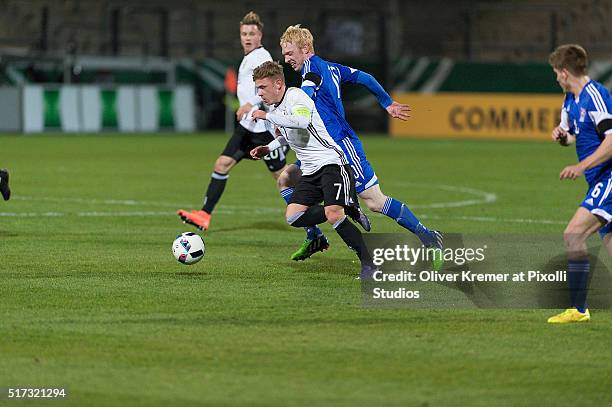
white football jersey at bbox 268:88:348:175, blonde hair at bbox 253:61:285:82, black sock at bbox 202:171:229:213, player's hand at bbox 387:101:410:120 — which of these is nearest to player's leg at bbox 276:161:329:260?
white football jersey at bbox 268:88:348:175

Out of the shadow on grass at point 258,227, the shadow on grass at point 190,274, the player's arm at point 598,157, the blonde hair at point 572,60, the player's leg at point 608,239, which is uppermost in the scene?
the blonde hair at point 572,60

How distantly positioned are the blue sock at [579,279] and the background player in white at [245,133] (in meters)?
5.50

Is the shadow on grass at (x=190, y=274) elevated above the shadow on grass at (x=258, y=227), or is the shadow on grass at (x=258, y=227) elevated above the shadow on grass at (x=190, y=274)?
the shadow on grass at (x=190, y=274)

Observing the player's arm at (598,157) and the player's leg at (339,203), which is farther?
the player's leg at (339,203)

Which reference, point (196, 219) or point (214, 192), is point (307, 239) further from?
point (214, 192)

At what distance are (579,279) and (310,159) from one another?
270 centimetres

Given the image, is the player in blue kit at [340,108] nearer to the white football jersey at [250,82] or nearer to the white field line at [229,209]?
the white football jersey at [250,82]

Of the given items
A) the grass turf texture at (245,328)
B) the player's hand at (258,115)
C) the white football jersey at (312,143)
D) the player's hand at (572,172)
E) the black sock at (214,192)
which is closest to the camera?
the grass turf texture at (245,328)

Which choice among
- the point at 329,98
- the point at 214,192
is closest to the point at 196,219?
the point at 214,192

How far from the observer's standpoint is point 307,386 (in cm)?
675

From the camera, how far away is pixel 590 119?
28.4 ft

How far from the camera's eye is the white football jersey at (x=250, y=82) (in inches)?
539

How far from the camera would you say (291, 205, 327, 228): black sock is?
1078 centimetres

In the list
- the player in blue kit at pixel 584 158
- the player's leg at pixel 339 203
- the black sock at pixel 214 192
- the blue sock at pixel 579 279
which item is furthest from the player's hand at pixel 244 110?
the blue sock at pixel 579 279
